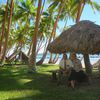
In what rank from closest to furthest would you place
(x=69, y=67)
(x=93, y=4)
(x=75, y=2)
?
(x=69, y=67), (x=75, y=2), (x=93, y=4)

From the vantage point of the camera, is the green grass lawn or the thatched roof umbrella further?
the thatched roof umbrella

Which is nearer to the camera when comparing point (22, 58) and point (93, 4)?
point (93, 4)

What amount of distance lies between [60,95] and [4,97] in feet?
6.27

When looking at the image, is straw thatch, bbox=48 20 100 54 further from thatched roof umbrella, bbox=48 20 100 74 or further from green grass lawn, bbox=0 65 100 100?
green grass lawn, bbox=0 65 100 100

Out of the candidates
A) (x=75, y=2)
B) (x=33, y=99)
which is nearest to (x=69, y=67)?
(x=33, y=99)

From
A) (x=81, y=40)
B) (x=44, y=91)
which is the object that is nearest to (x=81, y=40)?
(x=81, y=40)

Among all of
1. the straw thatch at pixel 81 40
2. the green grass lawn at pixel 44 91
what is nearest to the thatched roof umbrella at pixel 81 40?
the straw thatch at pixel 81 40

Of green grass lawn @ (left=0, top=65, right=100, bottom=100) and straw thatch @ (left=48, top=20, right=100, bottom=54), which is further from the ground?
straw thatch @ (left=48, top=20, right=100, bottom=54)

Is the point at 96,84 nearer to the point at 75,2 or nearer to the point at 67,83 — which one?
the point at 67,83

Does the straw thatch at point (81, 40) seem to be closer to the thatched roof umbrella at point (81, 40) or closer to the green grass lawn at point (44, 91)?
the thatched roof umbrella at point (81, 40)

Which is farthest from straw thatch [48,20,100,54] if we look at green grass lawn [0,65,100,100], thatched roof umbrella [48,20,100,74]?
green grass lawn [0,65,100,100]

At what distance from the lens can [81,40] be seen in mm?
15250

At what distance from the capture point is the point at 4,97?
36.0ft

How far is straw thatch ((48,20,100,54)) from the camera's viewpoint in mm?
15102
